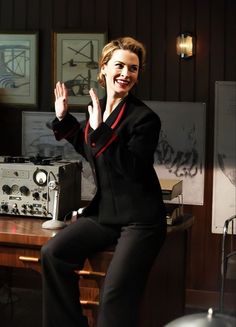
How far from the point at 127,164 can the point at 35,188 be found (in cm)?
75

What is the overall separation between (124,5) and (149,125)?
245 centimetres

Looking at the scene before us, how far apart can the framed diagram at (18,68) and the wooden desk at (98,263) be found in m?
2.02

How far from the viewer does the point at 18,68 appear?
15.9 ft

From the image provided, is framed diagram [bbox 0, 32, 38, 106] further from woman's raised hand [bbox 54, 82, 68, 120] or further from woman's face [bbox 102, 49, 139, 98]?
woman's face [bbox 102, 49, 139, 98]

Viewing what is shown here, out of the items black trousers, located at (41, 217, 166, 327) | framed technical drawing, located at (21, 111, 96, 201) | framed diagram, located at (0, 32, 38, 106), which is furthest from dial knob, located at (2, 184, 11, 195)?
framed diagram, located at (0, 32, 38, 106)

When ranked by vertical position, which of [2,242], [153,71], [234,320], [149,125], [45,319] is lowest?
[45,319]

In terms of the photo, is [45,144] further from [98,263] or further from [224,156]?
[98,263]

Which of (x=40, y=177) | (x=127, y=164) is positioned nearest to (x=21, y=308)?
(x=40, y=177)

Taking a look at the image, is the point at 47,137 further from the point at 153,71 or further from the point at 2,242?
the point at 2,242

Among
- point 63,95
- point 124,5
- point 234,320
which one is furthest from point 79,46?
point 234,320

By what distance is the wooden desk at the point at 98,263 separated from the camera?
102 inches

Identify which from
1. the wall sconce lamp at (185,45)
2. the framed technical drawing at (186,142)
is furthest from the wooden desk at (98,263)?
the wall sconce lamp at (185,45)

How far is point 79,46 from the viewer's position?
15.4 ft

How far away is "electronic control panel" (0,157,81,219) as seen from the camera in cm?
293
